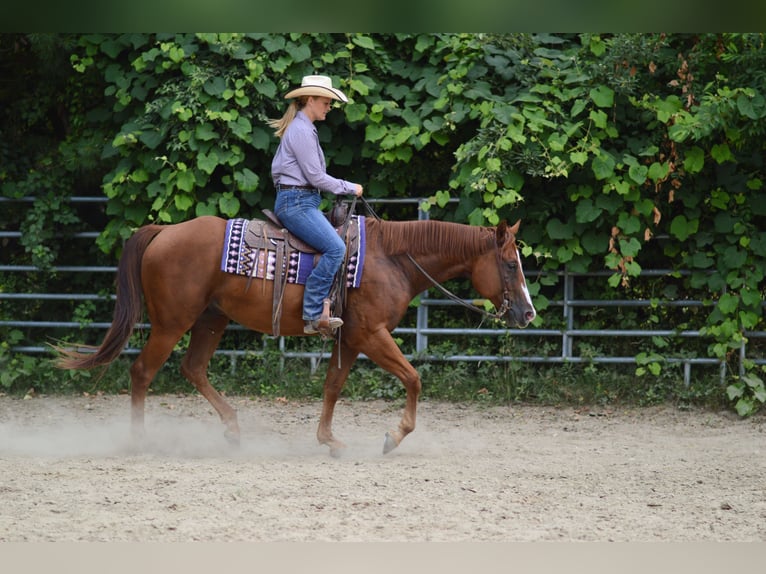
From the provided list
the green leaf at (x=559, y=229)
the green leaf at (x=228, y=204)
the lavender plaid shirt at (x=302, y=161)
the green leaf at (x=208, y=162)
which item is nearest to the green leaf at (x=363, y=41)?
the green leaf at (x=208, y=162)

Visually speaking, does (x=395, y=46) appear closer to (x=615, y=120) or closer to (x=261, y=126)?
(x=261, y=126)

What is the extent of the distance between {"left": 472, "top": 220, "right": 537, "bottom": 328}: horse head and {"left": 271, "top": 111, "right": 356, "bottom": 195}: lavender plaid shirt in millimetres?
1142

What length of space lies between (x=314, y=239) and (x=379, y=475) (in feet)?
5.67

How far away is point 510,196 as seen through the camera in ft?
26.8

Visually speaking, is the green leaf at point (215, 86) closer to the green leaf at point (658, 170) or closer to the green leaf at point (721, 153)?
the green leaf at point (658, 170)

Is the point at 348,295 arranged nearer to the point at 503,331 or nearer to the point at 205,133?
the point at 503,331

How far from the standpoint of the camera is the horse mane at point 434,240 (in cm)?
672

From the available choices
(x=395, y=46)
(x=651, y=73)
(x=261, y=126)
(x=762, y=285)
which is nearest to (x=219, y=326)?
(x=261, y=126)

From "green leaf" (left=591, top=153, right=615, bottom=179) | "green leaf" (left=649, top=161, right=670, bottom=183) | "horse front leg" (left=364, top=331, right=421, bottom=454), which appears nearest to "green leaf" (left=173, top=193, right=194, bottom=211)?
"horse front leg" (left=364, top=331, right=421, bottom=454)

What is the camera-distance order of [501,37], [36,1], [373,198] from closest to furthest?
[36,1]
[501,37]
[373,198]

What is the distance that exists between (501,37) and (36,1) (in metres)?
7.27

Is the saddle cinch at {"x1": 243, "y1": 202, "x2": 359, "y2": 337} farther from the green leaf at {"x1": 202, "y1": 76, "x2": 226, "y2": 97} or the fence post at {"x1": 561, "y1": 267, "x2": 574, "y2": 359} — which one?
Result: the fence post at {"x1": 561, "y1": 267, "x2": 574, "y2": 359}

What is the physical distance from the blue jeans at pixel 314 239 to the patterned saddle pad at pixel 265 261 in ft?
0.44

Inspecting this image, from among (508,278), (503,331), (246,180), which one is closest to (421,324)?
(503,331)
